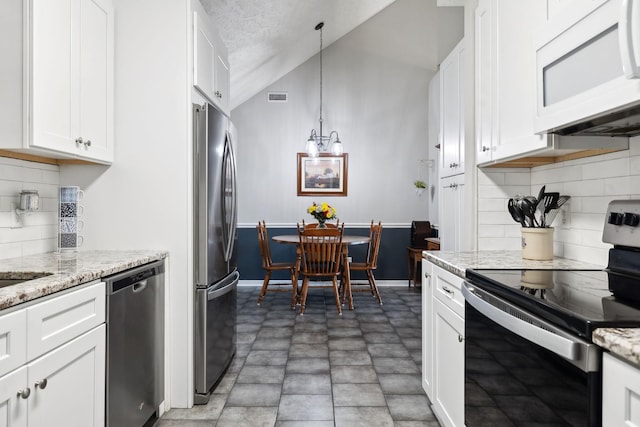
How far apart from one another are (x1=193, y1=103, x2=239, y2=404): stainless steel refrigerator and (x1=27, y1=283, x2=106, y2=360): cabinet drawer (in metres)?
0.71

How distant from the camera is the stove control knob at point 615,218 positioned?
150cm

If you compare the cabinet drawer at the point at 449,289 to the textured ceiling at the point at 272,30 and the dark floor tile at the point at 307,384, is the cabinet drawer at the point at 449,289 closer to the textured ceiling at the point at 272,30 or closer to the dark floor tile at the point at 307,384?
the dark floor tile at the point at 307,384

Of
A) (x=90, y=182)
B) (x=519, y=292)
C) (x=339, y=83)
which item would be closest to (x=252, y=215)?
(x=339, y=83)

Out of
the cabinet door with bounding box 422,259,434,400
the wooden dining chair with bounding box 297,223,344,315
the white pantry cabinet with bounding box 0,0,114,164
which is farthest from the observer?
the wooden dining chair with bounding box 297,223,344,315

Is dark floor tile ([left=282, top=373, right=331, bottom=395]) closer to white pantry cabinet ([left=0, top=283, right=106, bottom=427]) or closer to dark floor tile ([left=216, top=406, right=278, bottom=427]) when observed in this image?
dark floor tile ([left=216, top=406, right=278, bottom=427])

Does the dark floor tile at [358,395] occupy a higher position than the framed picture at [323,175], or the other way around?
the framed picture at [323,175]

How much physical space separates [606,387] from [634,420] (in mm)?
82

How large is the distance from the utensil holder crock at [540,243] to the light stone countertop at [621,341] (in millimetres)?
1143

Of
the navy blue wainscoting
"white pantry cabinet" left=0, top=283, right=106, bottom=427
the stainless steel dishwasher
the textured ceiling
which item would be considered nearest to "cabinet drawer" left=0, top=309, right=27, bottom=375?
"white pantry cabinet" left=0, top=283, right=106, bottom=427

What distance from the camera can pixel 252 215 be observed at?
18.9ft

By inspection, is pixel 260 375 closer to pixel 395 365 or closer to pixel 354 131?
pixel 395 365

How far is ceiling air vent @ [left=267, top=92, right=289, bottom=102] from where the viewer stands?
5.77 metres

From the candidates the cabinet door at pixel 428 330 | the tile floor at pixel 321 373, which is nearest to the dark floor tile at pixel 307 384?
the tile floor at pixel 321 373

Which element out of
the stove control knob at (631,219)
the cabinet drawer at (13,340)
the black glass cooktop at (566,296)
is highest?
the stove control knob at (631,219)
